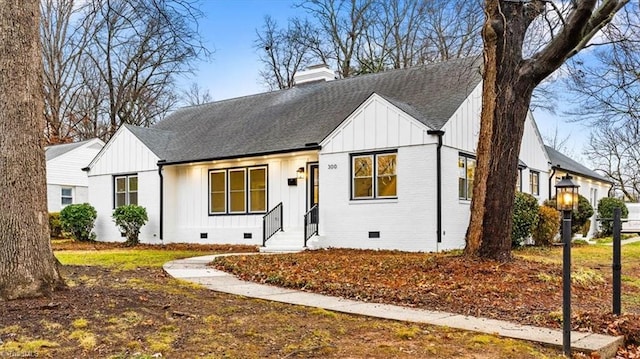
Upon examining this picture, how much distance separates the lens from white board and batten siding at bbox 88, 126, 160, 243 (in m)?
18.8

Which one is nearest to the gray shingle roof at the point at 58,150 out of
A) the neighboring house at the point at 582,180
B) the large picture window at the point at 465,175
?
the large picture window at the point at 465,175

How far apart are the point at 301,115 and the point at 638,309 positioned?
13.0 m

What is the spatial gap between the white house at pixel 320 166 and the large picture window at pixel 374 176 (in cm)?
3

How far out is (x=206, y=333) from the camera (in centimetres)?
475

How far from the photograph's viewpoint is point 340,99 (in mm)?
18234

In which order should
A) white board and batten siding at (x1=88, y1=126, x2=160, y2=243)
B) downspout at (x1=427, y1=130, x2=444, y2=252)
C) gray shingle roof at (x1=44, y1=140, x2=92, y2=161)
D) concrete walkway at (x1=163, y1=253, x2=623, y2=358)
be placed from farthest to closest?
1. gray shingle roof at (x1=44, y1=140, x2=92, y2=161)
2. white board and batten siding at (x1=88, y1=126, x2=160, y2=243)
3. downspout at (x1=427, y1=130, x2=444, y2=252)
4. concrete walkway at (x1=163, y1=253, x2=623, y2=358)

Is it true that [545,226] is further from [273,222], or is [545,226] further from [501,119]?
[501,119]

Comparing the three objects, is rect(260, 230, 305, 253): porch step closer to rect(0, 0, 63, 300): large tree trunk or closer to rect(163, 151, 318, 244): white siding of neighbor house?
rect(163, 151, 318, 244): white siding of neighbor house

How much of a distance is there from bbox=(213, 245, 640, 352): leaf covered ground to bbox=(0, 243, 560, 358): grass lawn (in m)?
1.20

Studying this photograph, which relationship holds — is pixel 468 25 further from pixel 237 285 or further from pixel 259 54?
pixel 259 54

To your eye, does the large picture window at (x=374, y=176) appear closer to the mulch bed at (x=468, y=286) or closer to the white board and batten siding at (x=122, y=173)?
the mulch bed at (x=468, y=286)

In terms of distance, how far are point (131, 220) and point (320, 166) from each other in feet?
24.5

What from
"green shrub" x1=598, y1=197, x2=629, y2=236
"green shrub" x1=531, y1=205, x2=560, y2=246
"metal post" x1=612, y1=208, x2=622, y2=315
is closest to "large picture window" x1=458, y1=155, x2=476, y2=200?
"green shrub" x1=531, y1=205, x2=560, y2=246

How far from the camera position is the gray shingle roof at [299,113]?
1554cm
